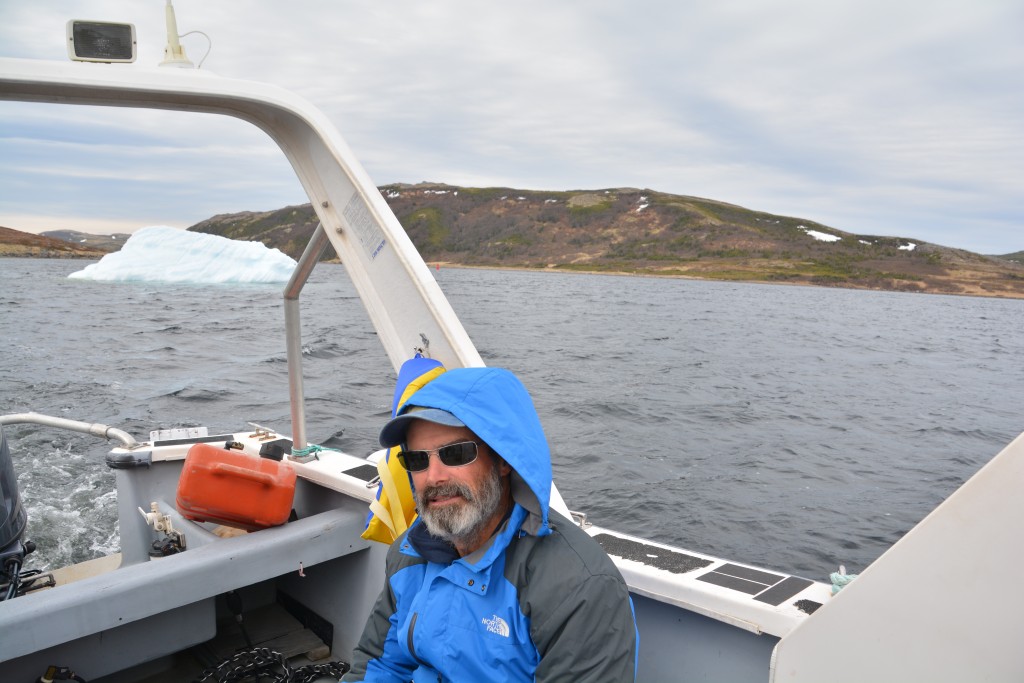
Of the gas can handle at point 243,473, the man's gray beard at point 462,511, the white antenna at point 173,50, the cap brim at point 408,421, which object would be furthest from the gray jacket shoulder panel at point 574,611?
the white antenna at point 173,50

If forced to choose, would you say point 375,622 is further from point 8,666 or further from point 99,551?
point 99,551

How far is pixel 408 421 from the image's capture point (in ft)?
6.09

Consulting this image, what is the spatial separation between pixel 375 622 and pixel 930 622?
138cm

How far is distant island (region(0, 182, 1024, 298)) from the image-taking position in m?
98.3

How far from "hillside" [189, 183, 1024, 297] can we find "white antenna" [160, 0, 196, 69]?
266ft

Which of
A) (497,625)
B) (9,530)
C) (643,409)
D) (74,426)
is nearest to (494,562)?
(497,625)

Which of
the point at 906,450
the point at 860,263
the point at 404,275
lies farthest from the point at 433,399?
the point at 860,263

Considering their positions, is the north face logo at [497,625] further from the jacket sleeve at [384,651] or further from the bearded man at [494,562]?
the jacket sleeve at [384,651]

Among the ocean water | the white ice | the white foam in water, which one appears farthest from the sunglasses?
the white ice

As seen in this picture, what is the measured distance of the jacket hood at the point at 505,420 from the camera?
1686 millimetres

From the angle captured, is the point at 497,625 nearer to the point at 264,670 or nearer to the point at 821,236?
the point at 264,670

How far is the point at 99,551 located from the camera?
6.29m

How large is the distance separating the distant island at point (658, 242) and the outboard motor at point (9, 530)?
8229 cm

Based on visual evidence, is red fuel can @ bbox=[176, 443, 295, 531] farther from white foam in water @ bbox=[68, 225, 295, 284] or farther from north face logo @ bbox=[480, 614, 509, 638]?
white foam in water @ bbox=[68, 225, 295, 284]
